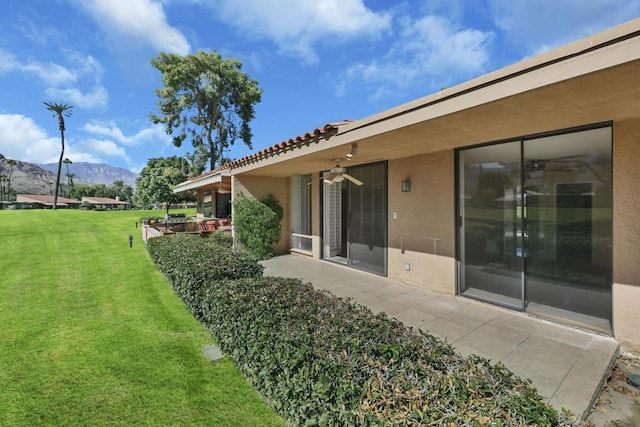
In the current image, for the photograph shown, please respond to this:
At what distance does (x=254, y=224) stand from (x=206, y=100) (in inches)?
951

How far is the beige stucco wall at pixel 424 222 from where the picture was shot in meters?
6.61

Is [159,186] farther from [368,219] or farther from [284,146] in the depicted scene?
[368,219]

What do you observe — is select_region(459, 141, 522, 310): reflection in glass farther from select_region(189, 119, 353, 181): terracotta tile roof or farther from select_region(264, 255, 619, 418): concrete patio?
select_region(189, 119, 353, 181): terracotta tile roof

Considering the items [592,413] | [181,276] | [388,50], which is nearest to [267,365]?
[592,413]

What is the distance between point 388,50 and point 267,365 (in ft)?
44.6

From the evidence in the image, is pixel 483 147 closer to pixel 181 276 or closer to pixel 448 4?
pixel 448 4

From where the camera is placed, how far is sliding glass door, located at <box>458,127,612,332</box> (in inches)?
188

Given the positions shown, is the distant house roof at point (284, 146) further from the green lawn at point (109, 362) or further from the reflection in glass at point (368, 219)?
Result: the green lawn at point (109, 362)

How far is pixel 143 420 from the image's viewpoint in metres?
3.03

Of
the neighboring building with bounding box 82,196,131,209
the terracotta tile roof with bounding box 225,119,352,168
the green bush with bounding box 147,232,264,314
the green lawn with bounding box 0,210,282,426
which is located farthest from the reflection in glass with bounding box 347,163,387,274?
the neighboring building with bounding box 82,196,131,209

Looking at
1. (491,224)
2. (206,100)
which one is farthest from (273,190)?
(206,100)

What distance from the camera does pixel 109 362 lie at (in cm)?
413

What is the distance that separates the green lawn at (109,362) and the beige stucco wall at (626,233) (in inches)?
204

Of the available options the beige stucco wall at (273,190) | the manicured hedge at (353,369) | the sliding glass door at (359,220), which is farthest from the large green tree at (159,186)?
the manicured hedge at (353,369)
